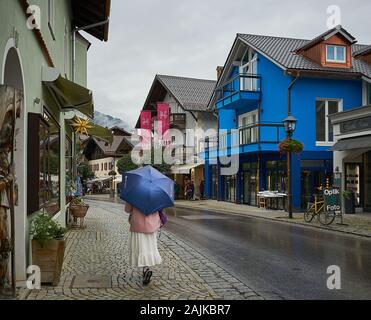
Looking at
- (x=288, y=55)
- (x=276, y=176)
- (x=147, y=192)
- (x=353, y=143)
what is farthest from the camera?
(x=288, y=55)

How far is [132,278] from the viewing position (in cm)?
755

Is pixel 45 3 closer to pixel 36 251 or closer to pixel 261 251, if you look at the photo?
pixel 36 251

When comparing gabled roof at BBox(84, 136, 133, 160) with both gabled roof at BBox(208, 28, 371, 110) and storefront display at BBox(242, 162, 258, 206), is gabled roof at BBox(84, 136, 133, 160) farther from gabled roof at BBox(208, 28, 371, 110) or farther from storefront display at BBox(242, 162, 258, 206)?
gabled roof at BBox(208, 28, 371, 110)

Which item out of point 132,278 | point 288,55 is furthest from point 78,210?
point 288,55

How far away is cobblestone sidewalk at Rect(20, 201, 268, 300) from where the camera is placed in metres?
6.43

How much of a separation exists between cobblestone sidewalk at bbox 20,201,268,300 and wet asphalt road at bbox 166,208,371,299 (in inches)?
17.1

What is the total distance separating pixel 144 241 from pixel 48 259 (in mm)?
1397

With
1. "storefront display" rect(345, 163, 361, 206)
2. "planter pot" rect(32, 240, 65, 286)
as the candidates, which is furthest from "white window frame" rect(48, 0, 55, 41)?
"storefront display" rect(345, 163, 361, 206)

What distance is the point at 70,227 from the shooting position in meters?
14.6

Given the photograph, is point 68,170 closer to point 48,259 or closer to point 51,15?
point 51,15

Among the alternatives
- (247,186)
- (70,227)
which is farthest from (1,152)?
(247,186)

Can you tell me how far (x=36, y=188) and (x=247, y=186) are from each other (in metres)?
23.2

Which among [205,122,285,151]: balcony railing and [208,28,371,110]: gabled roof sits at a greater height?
[208,28,371,110]: gabled roof

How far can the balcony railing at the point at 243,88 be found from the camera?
2778cm
